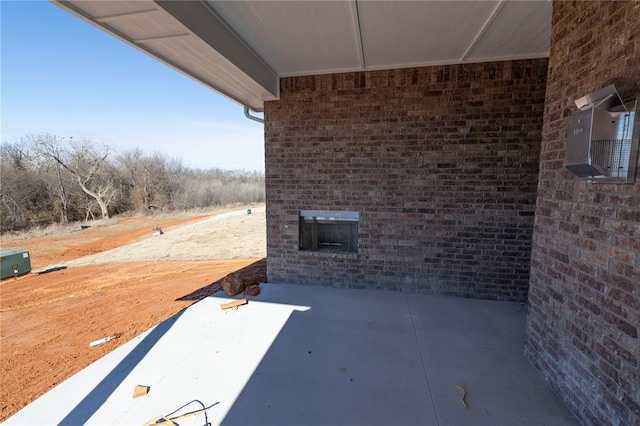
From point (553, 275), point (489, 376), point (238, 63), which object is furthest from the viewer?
point (238, 63)

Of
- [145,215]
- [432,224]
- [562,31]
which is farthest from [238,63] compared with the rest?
[145,215]

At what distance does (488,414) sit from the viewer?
1743 millimetres

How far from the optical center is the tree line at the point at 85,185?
49.4 ft

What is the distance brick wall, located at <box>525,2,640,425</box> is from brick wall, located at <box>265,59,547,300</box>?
54.3 inches

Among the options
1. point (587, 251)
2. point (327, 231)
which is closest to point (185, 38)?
point (327, 231)

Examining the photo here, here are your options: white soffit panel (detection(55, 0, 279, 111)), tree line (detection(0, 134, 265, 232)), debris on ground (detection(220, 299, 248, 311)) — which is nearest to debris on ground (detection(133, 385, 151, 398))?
debris on ground (detection(220, 299, 248, 311))

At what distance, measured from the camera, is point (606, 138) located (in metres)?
1.43

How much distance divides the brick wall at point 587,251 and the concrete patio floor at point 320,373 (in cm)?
35

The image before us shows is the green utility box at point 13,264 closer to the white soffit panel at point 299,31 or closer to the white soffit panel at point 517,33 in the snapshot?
the white soffit panel at point 299,31

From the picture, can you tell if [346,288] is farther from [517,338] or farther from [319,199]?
[517,338]

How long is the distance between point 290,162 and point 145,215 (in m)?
18.9

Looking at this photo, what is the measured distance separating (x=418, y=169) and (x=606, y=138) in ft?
6.94

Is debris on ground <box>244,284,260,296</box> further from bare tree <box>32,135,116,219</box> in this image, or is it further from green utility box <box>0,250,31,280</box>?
bare tree <box>32,135,116,219</box>

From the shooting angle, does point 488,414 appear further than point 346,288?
No
